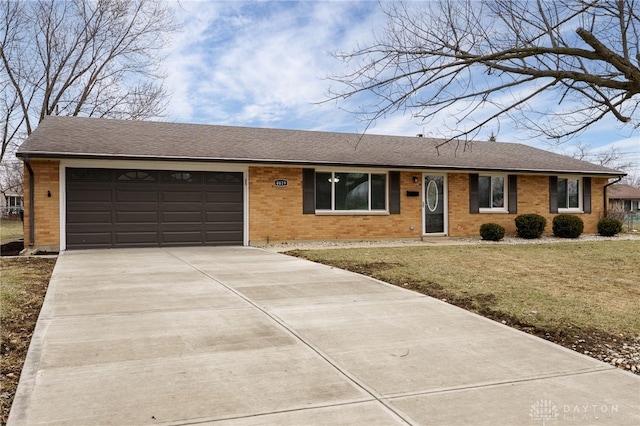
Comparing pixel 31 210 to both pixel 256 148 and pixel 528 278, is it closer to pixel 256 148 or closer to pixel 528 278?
pixel 256 148

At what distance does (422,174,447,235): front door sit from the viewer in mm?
17406

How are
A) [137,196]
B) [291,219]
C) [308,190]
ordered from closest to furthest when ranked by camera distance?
[137,196], [291,219], [308,190]

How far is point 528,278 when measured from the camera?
29.0 feet

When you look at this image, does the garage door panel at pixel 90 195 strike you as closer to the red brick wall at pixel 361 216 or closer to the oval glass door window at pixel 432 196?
the red brick wall at pixel 361 216

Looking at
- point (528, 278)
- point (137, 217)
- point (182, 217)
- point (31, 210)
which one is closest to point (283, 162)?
point (182, 217)

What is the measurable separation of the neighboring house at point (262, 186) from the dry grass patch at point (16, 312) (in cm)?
333

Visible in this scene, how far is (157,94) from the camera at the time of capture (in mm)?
28250

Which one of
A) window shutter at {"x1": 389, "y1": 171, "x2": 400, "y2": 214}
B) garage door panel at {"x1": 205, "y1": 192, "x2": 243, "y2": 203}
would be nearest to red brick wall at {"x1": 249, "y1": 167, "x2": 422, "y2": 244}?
window shutter at {"x1": 389, "y1": 171, "x2": 400, "y2": 214}

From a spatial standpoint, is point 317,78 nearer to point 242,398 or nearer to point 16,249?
point 242,398

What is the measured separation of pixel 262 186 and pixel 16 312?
974 centimetres

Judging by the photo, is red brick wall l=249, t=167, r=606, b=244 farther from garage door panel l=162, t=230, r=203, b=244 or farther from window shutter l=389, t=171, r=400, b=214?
garage door panel l=162, t=230, r=203, b=244

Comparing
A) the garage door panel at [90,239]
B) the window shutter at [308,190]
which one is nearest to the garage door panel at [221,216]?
the window shutter at [308,190]

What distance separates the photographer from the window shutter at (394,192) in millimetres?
16703

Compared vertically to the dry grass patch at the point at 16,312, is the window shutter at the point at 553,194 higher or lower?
higher
